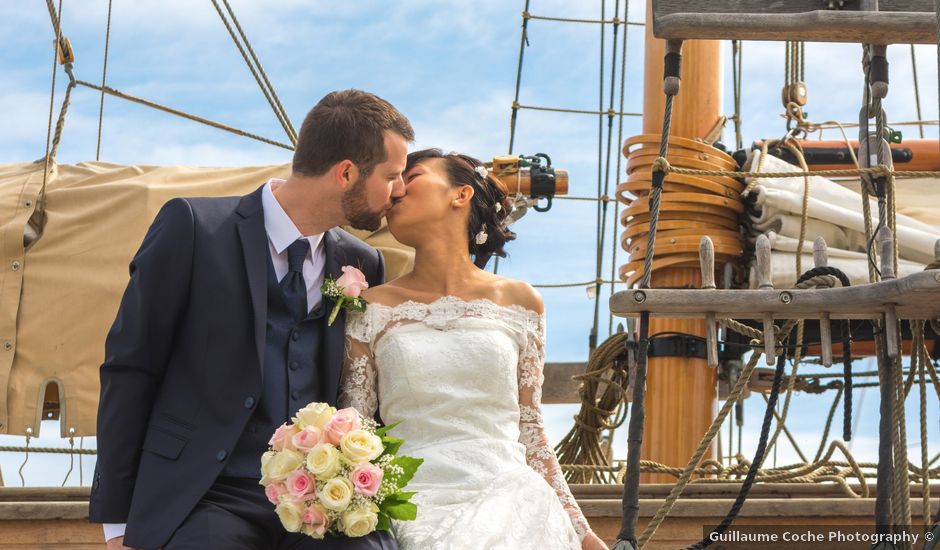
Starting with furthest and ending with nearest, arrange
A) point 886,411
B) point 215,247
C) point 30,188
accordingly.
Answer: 1. point 30,188
2. point 886,411
3. point 215,247

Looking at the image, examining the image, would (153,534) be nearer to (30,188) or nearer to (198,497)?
(198,497)

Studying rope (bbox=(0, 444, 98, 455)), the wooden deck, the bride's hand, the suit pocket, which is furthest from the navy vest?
rope (bbox=(0, 444, 98, 455))

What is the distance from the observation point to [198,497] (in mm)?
2781

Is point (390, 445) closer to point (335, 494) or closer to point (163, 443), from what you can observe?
point (335, 494)

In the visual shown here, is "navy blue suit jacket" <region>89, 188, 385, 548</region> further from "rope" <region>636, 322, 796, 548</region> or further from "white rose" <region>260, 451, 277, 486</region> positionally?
"rope" <region>636, 322, 796, 548</region>

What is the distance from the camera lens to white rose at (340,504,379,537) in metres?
2.69

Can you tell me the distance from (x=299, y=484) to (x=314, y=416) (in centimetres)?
16

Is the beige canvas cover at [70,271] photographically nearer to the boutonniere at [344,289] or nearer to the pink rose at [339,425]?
the boutonniere at [344,289]

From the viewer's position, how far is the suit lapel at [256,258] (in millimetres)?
2916

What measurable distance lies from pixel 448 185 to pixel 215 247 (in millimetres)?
811

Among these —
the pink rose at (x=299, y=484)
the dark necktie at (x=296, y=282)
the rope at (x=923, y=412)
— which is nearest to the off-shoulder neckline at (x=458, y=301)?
the dark necktie at (x=296, y=282)

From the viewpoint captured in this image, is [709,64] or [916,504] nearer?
[916,504]

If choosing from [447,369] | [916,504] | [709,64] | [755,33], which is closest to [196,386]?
[447,369]

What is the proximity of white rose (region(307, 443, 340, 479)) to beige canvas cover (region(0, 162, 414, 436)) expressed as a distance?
6.71ft
